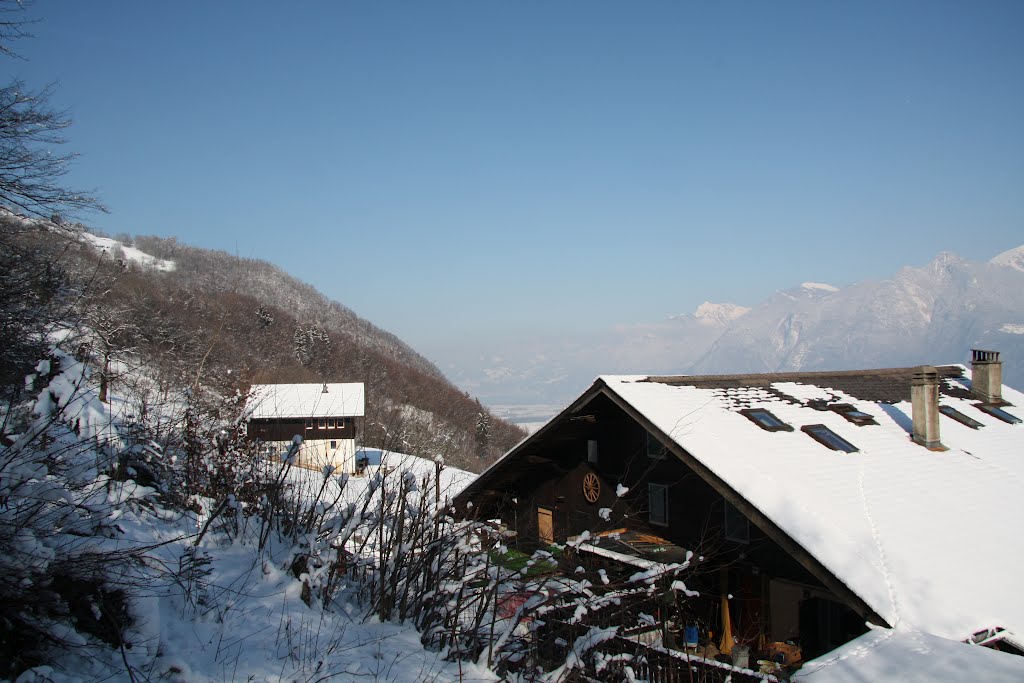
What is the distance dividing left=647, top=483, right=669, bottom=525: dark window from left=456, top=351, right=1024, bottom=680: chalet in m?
0.02

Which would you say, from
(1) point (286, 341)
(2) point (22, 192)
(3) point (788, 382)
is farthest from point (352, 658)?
(1) point (286, 341)

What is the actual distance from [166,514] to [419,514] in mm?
1999

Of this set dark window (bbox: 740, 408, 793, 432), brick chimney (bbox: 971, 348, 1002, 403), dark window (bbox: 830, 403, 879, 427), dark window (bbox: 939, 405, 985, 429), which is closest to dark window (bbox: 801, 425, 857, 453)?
dark window (bbox: 740, 408, 793, 432)

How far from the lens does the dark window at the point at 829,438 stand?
1183cm

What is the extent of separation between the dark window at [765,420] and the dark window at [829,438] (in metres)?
0.43

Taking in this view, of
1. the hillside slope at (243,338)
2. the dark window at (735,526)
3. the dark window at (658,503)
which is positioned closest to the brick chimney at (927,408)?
the dark window at (735,526)

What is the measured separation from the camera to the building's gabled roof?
793 cm

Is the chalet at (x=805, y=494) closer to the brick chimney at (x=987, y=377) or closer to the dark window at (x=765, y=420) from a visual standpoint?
the dark window at (x=765, y=420)

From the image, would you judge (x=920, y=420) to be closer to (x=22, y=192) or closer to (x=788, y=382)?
(x=788, y=382)

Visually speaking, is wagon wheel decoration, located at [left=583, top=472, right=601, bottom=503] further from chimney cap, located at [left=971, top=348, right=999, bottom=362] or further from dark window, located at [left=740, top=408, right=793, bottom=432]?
chimney cap, located at [left=971, top=348, right=999, bottom=362]

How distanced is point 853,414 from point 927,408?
4.43 feet

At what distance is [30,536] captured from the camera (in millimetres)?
3258

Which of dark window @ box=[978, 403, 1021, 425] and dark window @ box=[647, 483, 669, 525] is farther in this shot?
dark window @ box=[978, 403, 1021, 425]

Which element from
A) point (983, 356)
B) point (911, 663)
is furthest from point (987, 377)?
point (911, 663)
